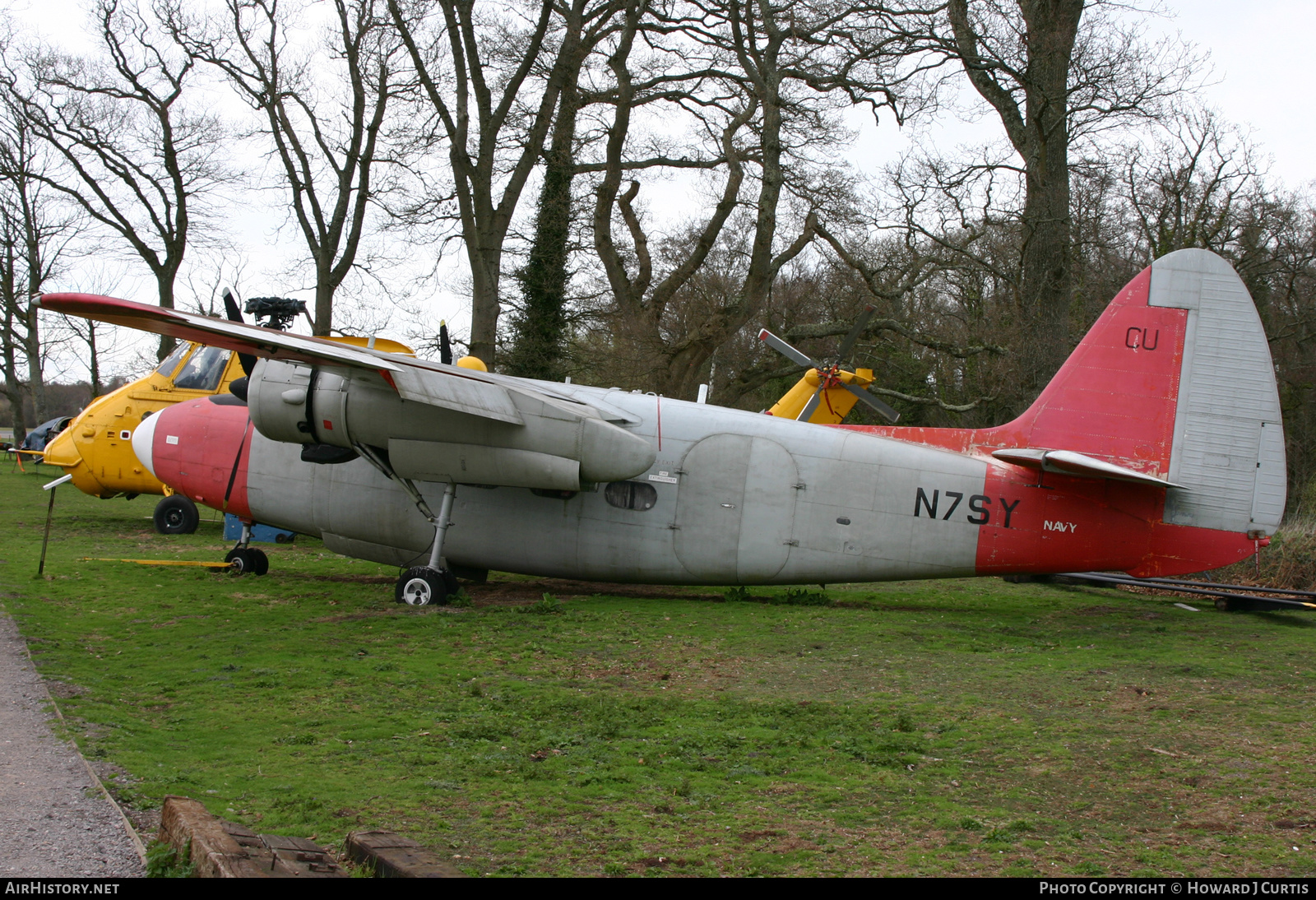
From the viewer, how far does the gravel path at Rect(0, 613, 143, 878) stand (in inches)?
151

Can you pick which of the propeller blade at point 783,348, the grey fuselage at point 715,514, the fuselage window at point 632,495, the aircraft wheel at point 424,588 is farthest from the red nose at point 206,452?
the propeller blade at point 783,348

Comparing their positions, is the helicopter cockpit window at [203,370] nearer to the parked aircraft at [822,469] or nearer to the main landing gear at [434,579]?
the parked aircraft at [822,469]

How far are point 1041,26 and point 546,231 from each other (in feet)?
46.3

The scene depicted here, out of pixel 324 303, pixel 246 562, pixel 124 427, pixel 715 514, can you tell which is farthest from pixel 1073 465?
pixel 324 303

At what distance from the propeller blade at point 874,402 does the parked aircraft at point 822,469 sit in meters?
3.29

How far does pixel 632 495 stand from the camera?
11.8 metres

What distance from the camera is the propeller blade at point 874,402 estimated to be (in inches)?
612

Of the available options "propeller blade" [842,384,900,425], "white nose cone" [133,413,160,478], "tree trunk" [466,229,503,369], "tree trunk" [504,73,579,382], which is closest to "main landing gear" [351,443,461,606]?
"white nose cone" [133,413,160,478]

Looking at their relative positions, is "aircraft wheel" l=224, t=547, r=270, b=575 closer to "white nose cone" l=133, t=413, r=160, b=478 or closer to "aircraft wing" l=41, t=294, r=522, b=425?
"white nose cone" l=133, t=413, r=160, b=478

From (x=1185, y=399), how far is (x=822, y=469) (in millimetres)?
4375

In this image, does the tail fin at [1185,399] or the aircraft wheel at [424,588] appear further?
the aircraft wheel at [424,588]

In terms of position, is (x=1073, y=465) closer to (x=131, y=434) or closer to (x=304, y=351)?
(x=304, y=351)

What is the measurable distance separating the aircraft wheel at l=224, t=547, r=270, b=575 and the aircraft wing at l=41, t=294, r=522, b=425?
375 cm
